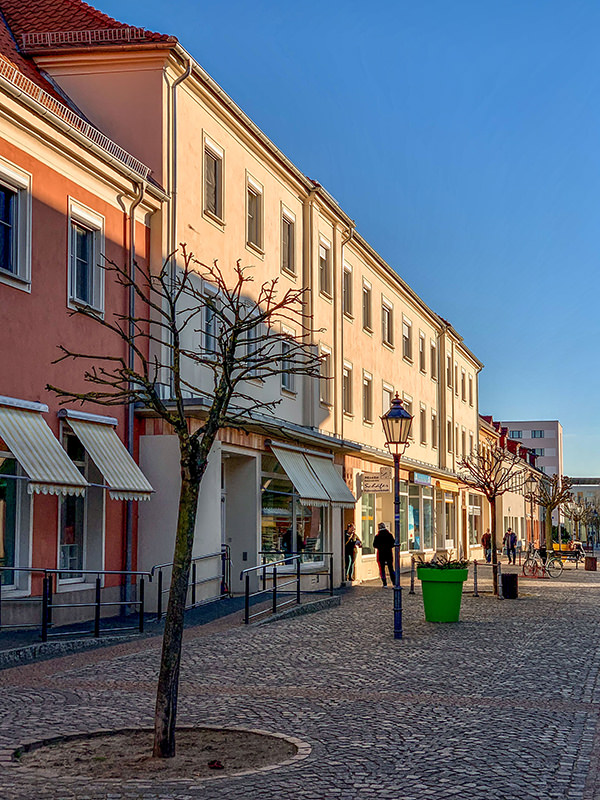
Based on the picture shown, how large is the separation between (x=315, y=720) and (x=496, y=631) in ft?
29.8

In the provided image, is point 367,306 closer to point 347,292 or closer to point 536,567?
point 347,292

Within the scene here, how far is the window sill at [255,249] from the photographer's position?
25.4 metres

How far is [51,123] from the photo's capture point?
689 inches

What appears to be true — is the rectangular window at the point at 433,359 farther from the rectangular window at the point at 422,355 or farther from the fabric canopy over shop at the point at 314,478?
the fabric canopy over shop at the point at 314,478

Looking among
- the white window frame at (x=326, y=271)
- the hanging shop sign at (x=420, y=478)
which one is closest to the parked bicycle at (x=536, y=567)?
the hanging shop sign at (x=420, y=478)

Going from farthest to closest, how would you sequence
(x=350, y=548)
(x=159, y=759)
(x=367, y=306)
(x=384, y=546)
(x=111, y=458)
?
(x=367, y=306), (x=350, y=548), (x=384, y=546), (x=111, y=458), (x=159, y=759)

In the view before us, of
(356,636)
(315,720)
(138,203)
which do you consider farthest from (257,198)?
(315,720)

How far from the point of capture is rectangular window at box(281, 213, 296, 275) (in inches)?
1113

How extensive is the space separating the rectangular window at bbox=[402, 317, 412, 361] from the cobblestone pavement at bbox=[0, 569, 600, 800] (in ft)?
81.8

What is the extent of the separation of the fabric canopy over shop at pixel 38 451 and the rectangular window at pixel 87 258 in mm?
2905

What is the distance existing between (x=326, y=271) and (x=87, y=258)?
13357 millimetres

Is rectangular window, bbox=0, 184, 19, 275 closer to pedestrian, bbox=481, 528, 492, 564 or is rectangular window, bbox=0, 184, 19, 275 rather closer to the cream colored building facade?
the cream colored building facade

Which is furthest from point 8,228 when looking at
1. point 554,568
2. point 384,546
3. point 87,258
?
point 554,568

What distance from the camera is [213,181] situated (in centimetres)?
2381
